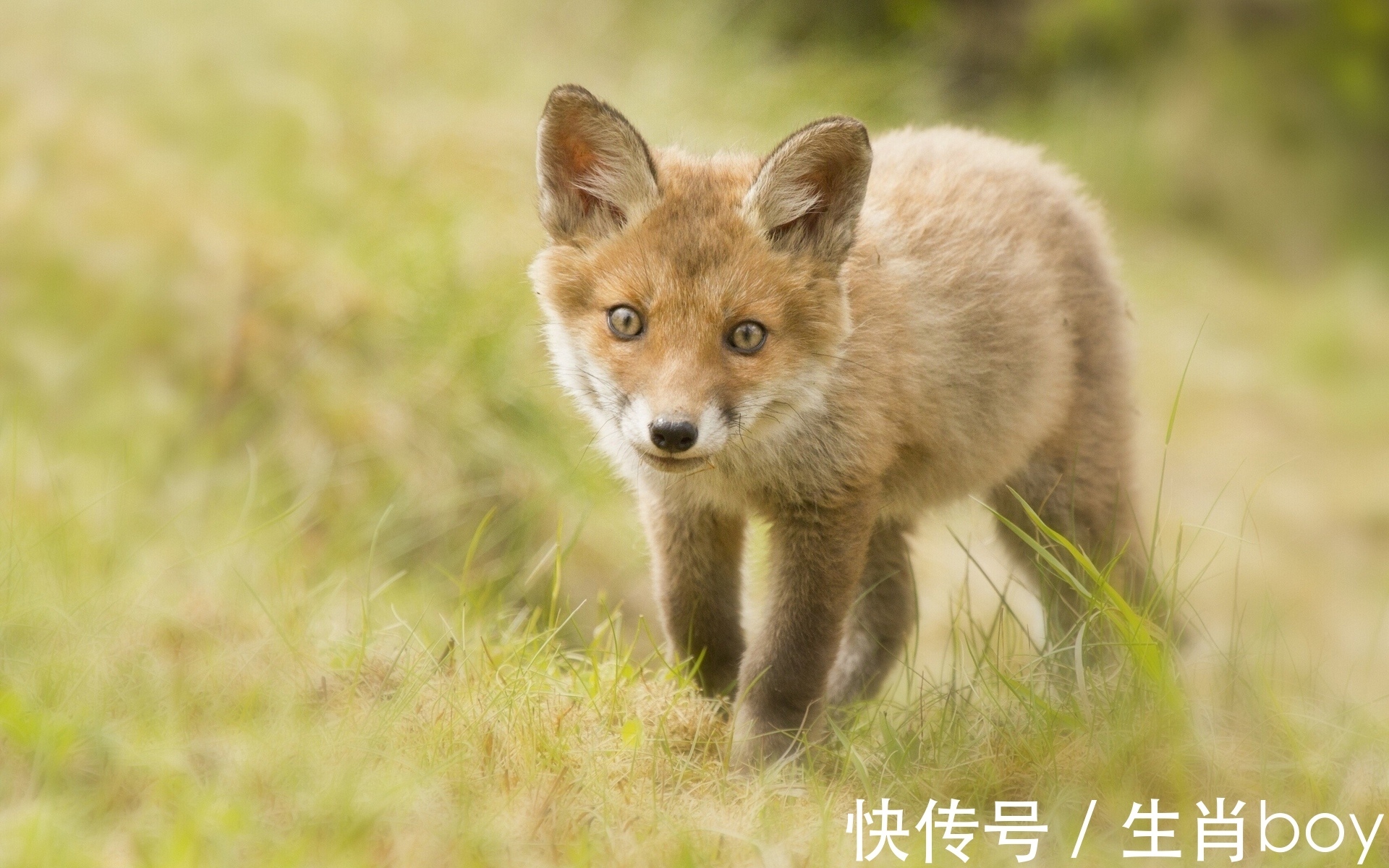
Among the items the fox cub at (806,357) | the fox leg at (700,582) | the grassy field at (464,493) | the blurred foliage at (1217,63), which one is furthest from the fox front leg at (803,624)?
the blurred foliage at (1217,63)

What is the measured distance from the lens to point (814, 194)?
331 centimetres

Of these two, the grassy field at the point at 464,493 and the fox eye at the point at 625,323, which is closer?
the grassy field at the point at 464,493

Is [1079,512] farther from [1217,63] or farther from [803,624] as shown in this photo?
[1217,63]

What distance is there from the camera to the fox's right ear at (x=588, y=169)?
327 centimetres

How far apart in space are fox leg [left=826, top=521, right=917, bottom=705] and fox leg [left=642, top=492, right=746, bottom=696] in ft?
2.04

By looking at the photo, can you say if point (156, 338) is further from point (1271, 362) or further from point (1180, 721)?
point (1271, 362)

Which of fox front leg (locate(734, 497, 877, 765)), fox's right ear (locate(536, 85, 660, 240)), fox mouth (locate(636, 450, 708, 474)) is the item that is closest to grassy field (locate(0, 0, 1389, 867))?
fox front leg (locate(734, 497, 877, 765))

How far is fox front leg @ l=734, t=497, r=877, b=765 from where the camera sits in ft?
11.0

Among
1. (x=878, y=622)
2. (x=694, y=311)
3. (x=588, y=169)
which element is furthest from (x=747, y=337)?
(x=878, y=622)

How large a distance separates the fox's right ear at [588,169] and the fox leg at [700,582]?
819 millimetres

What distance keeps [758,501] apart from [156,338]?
11.4ft

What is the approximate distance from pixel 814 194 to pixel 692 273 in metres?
0.42

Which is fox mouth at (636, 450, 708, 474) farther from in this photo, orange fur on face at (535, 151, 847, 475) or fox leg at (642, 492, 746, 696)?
fox leg at (642, 492, 746, 696)

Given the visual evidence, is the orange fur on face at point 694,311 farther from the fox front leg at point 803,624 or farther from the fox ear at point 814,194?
the fox front leg at point 803,624
